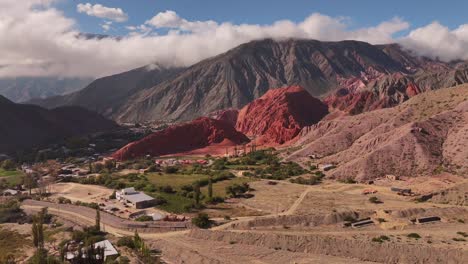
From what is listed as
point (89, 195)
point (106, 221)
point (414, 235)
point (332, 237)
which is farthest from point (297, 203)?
point (89, 195)

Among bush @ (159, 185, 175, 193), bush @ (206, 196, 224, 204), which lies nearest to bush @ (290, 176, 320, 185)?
bush @ (206, 196, 224, 204)

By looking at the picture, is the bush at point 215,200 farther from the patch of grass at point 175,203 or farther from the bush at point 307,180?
the bush at point 307,180

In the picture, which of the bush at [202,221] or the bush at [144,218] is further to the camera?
the bush at [144,218]

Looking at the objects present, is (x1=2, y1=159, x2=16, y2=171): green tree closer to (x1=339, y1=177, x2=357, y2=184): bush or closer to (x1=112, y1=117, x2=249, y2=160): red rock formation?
(x1=112, y1=117, x2=249, y2=160): red rock formation

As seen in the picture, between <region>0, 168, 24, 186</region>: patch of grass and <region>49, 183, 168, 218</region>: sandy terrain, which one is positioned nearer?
<region>49, 183, 168, 218</region>: sandy terrain

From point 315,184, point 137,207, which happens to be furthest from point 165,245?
point 315,184

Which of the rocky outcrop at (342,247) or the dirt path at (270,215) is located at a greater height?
the dirt path at (270,215)

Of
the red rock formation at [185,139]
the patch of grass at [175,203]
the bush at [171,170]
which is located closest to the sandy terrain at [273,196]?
the patch of grass at [175,203]

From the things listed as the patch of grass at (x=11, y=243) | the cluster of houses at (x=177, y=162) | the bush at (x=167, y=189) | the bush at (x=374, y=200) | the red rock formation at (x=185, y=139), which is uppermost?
the red rock formation at (x=185, y=139)
